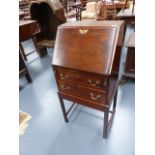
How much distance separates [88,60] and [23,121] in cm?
121

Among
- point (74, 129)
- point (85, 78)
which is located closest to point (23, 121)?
point (74, 129)

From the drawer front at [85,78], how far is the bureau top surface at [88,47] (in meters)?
0.05

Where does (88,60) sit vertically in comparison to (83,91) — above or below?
above

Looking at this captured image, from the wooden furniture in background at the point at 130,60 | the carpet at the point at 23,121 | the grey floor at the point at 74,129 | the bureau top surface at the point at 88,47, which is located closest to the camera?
the bureau top surface at the point at 88,47

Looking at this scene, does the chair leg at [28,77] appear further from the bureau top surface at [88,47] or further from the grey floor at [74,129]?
the bureau top surface at [88,47]

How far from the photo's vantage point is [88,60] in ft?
3.65


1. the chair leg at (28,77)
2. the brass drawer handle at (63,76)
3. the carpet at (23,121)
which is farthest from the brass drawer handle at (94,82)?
the chair leg at (28,77)

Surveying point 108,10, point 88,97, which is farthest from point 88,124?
point 108,10

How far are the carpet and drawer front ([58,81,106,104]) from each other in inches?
29.0

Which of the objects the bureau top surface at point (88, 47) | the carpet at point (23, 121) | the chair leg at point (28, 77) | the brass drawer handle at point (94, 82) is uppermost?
the bureau top surface at point (88, 47)

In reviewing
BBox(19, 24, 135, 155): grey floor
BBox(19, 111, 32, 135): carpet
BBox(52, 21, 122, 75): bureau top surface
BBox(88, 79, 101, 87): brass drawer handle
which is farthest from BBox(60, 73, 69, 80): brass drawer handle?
BBox(19, 111, 32, 135): carpet

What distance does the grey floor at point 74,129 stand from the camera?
1471 millimetres

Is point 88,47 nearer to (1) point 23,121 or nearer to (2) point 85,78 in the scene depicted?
(2) point 85,78
